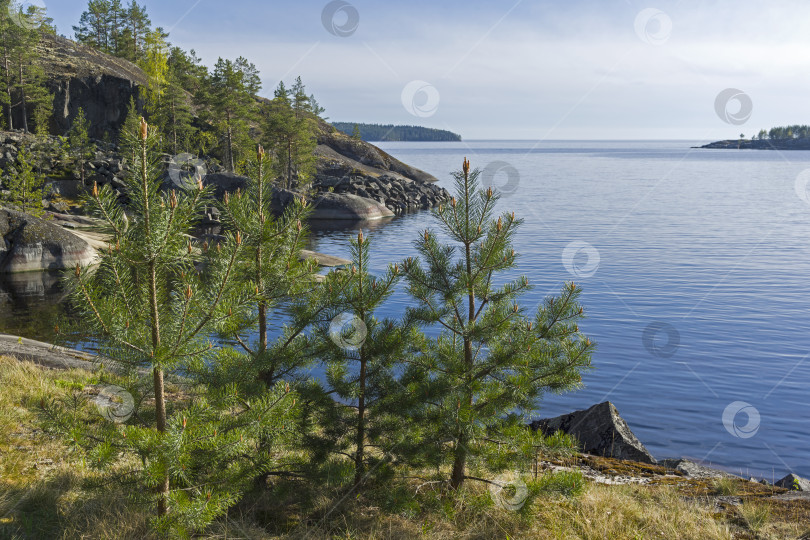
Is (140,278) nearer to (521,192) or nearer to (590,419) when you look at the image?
(590,419)

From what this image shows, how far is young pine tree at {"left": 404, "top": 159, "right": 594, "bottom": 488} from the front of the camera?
23.7 feet

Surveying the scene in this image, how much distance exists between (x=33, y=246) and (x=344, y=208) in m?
37.8

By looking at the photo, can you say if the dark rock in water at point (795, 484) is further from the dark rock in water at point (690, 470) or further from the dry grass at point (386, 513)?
the dry grass at point (386, 513)

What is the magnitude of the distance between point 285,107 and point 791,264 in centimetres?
6406

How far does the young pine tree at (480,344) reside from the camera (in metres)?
7.23

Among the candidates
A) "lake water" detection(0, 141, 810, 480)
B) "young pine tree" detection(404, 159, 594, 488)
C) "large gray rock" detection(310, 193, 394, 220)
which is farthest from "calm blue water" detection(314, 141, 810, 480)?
"young pine tree" detection(404, 159, 594, 488)

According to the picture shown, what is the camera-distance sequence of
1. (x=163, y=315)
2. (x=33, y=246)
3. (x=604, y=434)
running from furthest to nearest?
(x=33, y=246), (x=604, y=434), (x=163, y=315)

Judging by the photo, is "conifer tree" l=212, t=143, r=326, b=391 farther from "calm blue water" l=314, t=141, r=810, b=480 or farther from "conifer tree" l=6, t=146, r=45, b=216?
"conifer tree" l=6, t=146, r=45, b=216

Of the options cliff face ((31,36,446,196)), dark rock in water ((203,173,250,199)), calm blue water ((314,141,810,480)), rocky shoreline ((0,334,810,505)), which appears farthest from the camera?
cliff face ((31,36,446,196))

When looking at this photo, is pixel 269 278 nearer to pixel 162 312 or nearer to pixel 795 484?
pixel 162 312

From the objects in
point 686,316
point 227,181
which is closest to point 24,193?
point 227,181

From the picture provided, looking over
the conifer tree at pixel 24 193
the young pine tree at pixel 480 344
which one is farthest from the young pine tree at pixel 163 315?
the conifer tree at pixel 24 193

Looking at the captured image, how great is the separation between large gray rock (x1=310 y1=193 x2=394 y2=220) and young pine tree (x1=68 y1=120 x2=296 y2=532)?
207 feet

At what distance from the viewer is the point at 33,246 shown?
3559 cm
